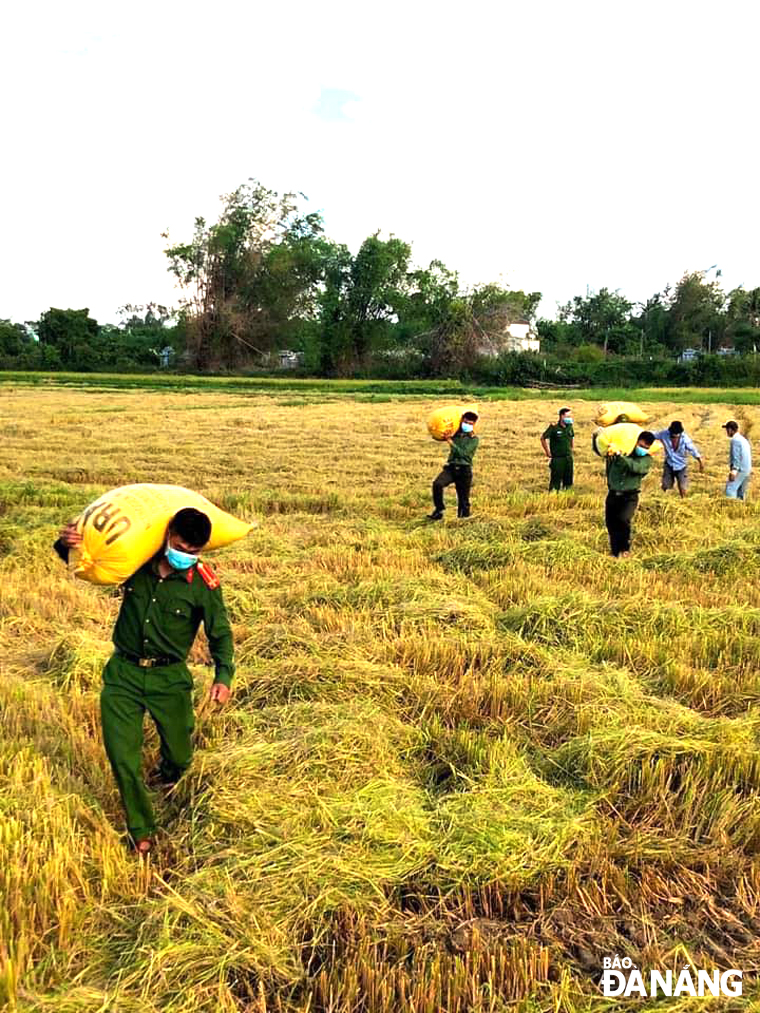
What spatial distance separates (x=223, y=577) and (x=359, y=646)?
2176mm

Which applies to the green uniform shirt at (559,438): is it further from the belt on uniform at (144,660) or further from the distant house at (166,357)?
the distant house at (166,357)

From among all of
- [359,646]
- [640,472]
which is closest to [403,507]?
[640,472]

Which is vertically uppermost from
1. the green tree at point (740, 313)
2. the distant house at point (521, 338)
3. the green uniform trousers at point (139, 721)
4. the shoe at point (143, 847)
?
the green tree at point (740, 313)

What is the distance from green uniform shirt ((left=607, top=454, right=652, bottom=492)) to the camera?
7.06 metres

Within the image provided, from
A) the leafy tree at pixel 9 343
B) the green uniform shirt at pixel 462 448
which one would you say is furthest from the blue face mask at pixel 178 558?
the leafy tree at pixel 9 343

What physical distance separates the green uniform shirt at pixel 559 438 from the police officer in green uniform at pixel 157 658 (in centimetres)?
758

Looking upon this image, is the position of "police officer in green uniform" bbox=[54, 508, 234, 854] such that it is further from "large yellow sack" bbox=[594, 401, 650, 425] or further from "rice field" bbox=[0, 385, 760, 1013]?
"large yellow sack" bbox=[594, 401, 650, 425]

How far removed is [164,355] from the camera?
61.6 m

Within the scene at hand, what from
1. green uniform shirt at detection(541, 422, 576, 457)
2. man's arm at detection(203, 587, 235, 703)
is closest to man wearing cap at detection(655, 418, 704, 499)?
green uniform shirt at detection(541, 422, 576, 457)

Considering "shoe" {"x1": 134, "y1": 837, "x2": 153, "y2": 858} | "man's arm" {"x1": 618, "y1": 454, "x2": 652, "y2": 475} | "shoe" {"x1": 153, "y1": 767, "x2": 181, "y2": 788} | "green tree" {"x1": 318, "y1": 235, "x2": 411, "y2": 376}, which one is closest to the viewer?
"shoe" {"x1": 134, "y1": 837, "x2": 153, "y2": 858}

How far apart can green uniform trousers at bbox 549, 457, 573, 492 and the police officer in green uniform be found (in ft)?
26.2

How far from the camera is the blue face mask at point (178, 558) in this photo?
10.2 feet

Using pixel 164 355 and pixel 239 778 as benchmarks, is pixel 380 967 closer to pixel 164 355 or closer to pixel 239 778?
pixel 239 778

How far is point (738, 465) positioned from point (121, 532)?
8.71 m
